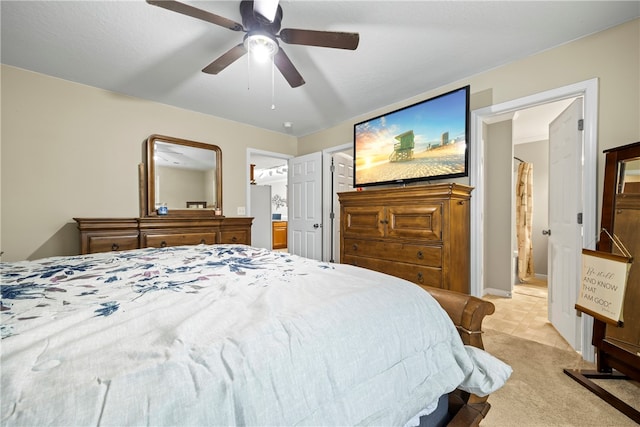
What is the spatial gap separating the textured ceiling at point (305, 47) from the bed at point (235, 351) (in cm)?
182

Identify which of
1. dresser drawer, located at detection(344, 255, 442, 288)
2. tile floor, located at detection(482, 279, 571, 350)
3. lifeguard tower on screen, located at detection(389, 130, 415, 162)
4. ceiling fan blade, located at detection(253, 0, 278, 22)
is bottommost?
tile floor, located at detection(482, 279, 571, 350)

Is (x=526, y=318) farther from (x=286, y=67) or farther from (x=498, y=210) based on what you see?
(x=286, y=67)

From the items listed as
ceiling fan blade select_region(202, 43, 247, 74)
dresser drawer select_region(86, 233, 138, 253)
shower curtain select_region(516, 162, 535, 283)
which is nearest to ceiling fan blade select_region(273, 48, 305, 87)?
ceiling fan blade select_region(202, 43, 247, 74)

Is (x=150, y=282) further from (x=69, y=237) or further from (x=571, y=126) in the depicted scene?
(x=571, y=126)

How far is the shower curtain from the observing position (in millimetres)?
4359

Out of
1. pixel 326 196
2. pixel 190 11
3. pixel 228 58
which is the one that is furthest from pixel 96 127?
pixel 326 196

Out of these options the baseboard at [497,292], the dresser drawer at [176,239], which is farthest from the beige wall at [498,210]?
the dresser drawer at [176,239]

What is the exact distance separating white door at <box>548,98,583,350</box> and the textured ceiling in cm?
80

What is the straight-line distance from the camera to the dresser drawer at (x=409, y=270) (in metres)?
2.30

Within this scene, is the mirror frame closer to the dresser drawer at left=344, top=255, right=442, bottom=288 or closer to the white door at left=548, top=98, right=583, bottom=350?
the dresser drawer at left=344, top=255, right=442, bottom=288

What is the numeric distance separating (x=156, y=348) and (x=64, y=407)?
0.52 ft

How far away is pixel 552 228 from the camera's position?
8.87 ft

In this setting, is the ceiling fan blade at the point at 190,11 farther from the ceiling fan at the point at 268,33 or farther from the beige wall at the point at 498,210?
the beige wall at the point at 498,210

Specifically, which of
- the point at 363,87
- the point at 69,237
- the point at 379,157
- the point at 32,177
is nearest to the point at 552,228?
the point at 379,157
